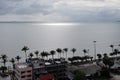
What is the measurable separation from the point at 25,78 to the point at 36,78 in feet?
13.1

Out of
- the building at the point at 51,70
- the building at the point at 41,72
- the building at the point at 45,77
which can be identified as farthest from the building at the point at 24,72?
the building at the point at 45,77

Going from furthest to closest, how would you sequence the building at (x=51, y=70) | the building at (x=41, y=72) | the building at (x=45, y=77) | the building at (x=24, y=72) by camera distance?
the building at (x=51, y=70), the building at (x=24, y=72), the building at (x=41, y=72), the building at (x=45, y=77)

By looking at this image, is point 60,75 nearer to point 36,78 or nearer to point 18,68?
point 36,78

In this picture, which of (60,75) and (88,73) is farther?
(88,73)

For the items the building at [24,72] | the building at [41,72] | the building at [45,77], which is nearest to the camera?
the building at [45,77]

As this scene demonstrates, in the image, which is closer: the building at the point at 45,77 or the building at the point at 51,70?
the building at the point at 45,77

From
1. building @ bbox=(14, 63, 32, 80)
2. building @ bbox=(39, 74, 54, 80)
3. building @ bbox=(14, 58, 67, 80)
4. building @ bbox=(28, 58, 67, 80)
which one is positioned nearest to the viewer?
building @ bbox=(39, 74, 54, 80)

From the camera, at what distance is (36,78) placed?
6300 centimetres

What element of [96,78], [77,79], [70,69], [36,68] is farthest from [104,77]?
[36,68]

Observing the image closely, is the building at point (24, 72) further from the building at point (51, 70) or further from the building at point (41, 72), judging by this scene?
the building at point (51, 70)

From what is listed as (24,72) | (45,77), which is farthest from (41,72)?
(24,72)

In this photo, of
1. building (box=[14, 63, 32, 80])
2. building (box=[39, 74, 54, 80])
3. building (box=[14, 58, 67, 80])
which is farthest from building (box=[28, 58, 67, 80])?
building (box=[39, 74, 54, 80])

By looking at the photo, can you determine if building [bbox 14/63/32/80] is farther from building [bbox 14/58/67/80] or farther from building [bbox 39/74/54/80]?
building [bbox 39/74/54/80]

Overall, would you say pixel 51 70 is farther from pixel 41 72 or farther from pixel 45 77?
pixel 45 77
